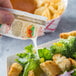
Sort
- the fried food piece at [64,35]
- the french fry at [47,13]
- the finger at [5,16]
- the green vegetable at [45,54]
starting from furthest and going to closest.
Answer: the french fry at [47,13] → the fried food piece at [64,35] → the green vegetable at [45,54] → the finger at [5,16]

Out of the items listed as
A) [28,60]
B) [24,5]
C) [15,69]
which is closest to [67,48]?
[28,60]

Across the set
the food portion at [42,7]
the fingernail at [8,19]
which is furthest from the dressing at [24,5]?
the fingernail at [8,19]

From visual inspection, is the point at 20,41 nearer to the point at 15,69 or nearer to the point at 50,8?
the point at 50,8

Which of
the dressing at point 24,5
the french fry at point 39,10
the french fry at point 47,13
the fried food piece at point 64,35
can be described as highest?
the dressing at point 24,5

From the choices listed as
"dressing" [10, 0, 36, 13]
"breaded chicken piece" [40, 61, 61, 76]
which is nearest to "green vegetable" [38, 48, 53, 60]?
"breaded chicken piece" [40, 61, 61, 76]

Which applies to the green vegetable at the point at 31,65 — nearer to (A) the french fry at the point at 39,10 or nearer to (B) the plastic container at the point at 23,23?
(B) the plastic container at the point at 23,23

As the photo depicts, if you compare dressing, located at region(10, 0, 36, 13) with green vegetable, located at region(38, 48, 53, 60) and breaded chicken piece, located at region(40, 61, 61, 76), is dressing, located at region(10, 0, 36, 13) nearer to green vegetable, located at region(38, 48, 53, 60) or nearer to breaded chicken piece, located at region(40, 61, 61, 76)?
green vegetable, located at region(38, 48, 53, 60)

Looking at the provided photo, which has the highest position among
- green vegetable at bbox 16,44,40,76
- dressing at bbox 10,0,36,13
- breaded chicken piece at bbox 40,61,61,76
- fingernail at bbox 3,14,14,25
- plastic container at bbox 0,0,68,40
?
dressing at bbox 10,0,36,13

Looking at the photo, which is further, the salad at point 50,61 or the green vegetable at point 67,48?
the green vegetable at point 67,48
